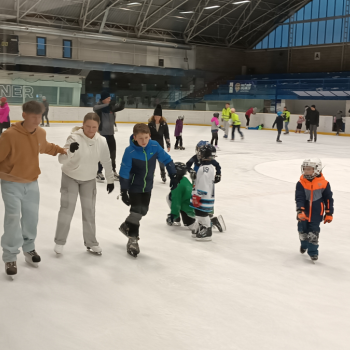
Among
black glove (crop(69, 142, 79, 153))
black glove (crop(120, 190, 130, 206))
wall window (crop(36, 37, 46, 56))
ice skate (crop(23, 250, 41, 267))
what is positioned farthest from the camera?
wall window (crop(36, 37, 46, 56))

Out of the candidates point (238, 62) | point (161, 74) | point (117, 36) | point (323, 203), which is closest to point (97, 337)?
point (323, 203)

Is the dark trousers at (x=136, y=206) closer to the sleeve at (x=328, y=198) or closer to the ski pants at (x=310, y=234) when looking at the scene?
the ski pants at (x=310, y=234)

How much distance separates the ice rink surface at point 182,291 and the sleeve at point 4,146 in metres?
0.93

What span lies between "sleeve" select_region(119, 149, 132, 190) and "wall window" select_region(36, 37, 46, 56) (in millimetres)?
27252

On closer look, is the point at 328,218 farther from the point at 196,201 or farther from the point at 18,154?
the point at 18,154

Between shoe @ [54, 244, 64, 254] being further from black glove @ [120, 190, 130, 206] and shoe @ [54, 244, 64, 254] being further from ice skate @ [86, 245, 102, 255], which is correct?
black glove @ [120, 190, 130, 206]

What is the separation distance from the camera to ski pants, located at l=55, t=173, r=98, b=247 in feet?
13.4

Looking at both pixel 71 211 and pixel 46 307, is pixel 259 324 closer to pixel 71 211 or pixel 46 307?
pixel 46 307

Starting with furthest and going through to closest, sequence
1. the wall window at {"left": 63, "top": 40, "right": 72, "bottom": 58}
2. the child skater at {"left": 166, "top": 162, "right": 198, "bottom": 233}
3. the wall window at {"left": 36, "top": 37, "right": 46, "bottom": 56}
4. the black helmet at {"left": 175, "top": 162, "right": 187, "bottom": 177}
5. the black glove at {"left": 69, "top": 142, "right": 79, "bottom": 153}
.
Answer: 1. the wall window at {"left": 63, "top": 40, "right": 72, "bottom": 58}
2. the wall window at {"left": 36, "top": 37, "right": 46, "bottom": 56}
3. the child skater at {"left": 166, "top": 162, "right": 198, "bottom": 233}
4. the black helmet at {"left": 175, "top": 162, "right": 187, "bottom": 177}
5. the black glove at {"left": 69, "top": 142, "right": 79, "bottom": 153}

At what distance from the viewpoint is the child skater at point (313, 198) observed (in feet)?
13.4

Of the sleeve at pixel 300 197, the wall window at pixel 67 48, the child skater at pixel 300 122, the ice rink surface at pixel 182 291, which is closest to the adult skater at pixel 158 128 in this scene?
the ice rink surface at pixel 182 291

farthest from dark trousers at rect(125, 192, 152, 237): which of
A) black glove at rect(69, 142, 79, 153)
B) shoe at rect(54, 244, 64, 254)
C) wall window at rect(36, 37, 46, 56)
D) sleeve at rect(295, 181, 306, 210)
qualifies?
wall window at rect(36, 37, 46, 56)

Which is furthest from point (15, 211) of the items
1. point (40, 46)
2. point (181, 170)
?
point (40, 46)

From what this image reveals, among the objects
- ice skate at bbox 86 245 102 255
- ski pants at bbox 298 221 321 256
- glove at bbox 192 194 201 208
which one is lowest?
ice skate at bbox 86 245 102 255
